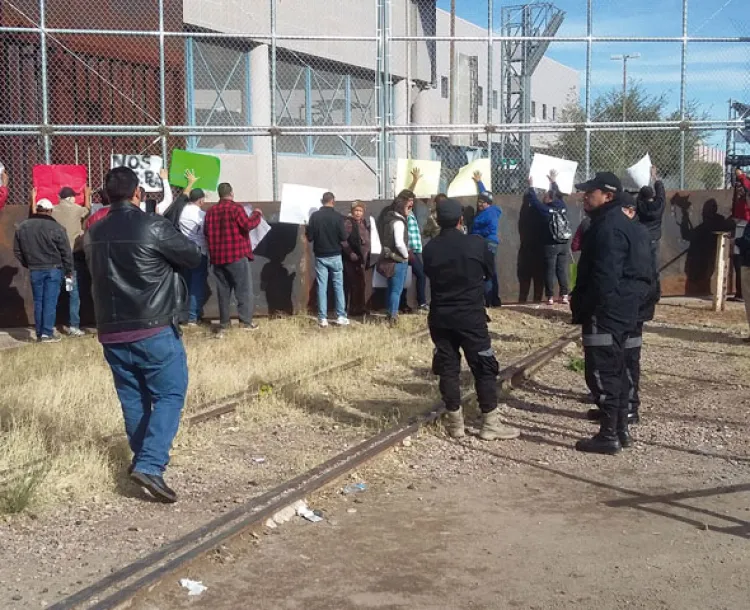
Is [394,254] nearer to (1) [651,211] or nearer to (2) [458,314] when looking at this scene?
(1) [651,211]

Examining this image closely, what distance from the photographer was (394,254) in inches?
520

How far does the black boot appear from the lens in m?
7.11

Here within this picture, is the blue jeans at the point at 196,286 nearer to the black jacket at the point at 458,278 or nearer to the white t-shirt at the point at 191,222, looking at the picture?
the white t-shirt at the point at 191,222

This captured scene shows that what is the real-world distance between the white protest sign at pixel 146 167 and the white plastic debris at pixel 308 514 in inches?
357

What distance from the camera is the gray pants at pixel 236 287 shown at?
12.5 m

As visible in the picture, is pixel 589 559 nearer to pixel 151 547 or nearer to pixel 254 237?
pixel 151 547

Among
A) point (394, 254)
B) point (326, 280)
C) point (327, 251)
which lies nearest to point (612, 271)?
point (394, 254)

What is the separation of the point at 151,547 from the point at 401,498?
167 cm

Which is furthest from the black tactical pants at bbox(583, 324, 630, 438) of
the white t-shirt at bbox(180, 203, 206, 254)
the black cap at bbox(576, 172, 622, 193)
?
A: the white t-shirt at bbox(180, 203, 206, 254)

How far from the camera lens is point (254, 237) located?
13312 mm

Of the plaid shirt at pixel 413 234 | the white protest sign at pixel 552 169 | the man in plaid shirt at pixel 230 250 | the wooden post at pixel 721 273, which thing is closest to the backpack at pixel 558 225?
the white protest sign at pixel 552 169

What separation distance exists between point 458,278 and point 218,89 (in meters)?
14.1

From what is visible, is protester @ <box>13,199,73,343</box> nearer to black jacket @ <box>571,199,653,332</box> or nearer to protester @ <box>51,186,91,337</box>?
protester @ <box>51,186,91,337</box>

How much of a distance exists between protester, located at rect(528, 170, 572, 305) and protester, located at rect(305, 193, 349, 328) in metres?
3.31
